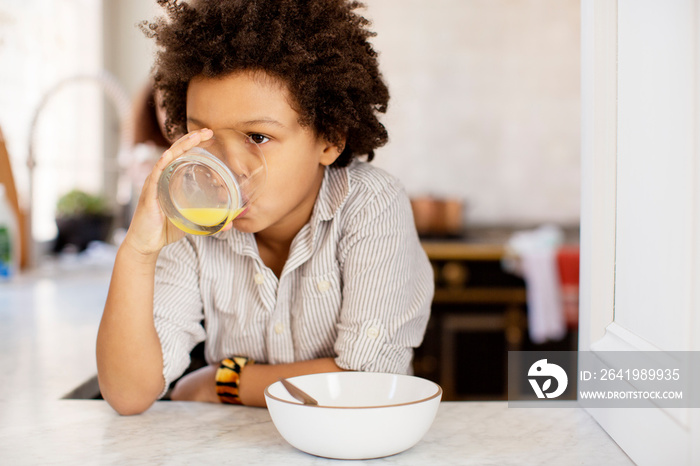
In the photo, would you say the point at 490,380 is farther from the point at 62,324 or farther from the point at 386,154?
the point at 62,324

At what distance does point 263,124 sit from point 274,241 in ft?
0.88

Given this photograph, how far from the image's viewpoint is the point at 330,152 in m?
1.02

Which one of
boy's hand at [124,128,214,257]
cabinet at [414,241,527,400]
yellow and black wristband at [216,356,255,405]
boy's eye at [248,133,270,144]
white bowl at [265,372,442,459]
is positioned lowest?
cabinet at [414,241,527,400]

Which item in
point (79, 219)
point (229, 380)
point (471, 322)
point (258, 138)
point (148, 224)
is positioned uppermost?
point (258, 138)

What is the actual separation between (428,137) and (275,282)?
218 cm

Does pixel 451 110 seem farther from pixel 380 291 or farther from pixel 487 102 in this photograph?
pixel 380 291

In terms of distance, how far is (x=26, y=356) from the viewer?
1104mm

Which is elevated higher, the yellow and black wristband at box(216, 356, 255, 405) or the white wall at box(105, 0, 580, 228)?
the white wall at box(105, 0, 580, 228)

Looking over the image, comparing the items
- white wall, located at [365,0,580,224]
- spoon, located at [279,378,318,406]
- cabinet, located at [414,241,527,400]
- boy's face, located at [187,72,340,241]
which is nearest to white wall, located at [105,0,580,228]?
white wall, located at [365,0,580,224]

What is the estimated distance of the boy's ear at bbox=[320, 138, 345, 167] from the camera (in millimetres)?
1012

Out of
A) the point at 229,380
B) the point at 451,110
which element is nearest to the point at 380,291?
the point at 229,380

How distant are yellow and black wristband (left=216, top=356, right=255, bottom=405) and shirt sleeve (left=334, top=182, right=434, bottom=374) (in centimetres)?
15

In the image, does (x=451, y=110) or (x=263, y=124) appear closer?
(x=263, y=124)

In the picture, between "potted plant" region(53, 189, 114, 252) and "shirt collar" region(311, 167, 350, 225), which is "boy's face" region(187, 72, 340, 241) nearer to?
"shirt collar" region(311, 167, 350, 225)
